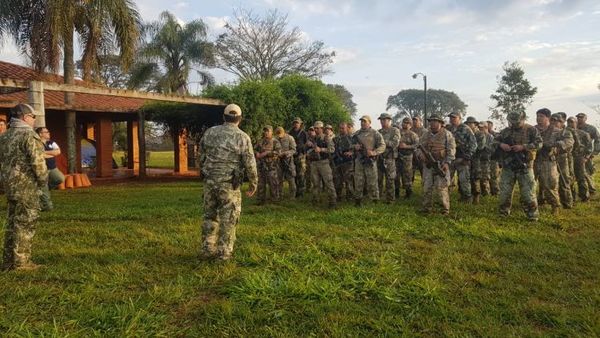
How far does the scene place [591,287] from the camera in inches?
164

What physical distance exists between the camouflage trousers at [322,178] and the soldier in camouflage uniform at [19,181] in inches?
210

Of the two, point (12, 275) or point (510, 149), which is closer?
point (12, 275)

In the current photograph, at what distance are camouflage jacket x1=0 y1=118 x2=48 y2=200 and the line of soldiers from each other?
4789 millimetres

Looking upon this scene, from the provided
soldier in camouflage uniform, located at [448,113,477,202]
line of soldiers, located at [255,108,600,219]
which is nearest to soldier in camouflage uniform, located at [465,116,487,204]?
line of soldiers, located at [255,108,600,219]

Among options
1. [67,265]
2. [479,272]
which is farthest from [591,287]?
[67,265]

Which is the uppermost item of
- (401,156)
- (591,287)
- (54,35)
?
(54,35)

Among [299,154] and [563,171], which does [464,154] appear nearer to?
[563,171]

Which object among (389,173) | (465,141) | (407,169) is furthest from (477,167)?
(389,173)

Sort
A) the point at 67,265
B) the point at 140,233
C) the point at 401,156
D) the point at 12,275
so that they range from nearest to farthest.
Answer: the point at 12,275, the point at 67,265, the point at 140,233, the point at 401,156

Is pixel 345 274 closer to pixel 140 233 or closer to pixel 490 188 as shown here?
pixel 140 233

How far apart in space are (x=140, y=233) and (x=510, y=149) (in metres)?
6.10

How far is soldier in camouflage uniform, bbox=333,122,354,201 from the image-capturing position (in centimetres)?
908

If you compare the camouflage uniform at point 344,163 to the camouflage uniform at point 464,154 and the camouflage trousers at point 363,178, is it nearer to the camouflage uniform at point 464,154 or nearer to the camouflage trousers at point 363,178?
the camouflage trousers at point 363,178

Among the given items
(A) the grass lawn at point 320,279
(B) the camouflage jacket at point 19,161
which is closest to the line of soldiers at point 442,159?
(A) the grass lawn at point 320,279
